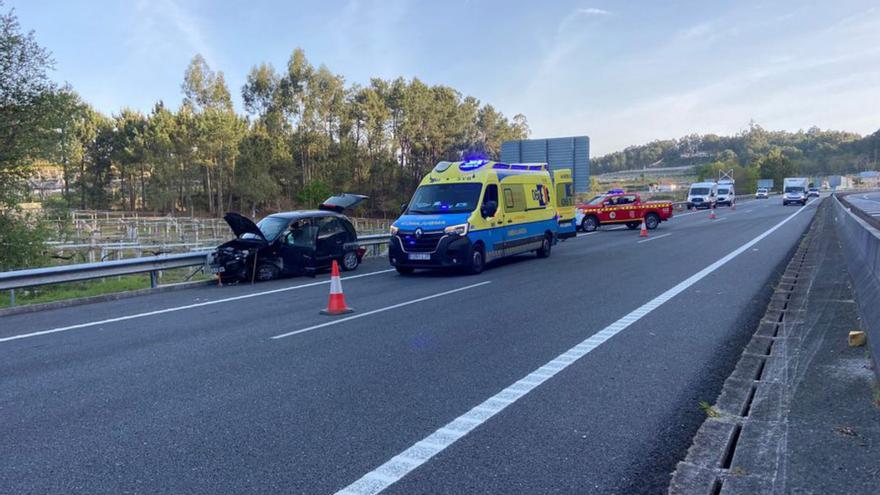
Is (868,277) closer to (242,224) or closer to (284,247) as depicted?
(284,247)

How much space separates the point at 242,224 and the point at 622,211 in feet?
67.2

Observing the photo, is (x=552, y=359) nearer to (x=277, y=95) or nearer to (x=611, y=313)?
(x=611, y=313)

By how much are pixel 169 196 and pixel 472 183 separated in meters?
55.7

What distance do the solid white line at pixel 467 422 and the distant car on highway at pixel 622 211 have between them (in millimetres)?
21832

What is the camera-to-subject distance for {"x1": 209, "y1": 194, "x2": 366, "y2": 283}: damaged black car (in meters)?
13.8

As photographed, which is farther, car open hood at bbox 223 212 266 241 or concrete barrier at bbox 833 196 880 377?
car open hood at bbox 223 212 266 241

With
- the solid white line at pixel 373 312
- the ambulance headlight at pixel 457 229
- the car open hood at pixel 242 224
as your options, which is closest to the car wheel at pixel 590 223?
the ambulance headlight at pixel 457 229

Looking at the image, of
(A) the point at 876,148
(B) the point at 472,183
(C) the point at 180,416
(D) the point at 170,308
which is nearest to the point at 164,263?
(D) the point at 170,308

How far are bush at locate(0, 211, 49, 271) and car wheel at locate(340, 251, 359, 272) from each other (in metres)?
9.74

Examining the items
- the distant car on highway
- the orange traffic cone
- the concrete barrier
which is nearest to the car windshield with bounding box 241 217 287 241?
the orange traffic cone

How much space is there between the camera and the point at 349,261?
1605 centimetres

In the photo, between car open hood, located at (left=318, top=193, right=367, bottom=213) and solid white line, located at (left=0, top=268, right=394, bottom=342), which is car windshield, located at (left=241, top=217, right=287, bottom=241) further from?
car open hood, located at (left=318, top=193, right=367, bottom=213)

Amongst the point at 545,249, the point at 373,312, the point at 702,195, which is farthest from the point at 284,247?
the point at 702,195

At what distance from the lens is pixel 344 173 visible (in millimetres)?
67750
